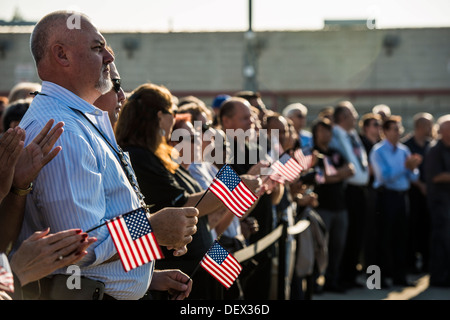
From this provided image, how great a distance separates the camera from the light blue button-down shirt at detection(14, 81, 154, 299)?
2887mm

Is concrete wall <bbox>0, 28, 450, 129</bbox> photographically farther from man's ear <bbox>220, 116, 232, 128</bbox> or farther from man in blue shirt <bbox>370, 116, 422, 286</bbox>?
man's ear <bbox>220, 116, 232, 128</bbox>

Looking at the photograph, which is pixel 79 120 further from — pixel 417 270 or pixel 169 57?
pixel 169 57

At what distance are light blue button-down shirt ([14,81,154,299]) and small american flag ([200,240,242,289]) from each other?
70 centimetres

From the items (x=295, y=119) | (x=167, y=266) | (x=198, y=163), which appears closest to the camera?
(x=167, y=266)

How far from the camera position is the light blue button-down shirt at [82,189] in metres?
2.89

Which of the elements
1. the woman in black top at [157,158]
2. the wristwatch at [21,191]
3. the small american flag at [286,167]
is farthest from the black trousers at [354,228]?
the wristwatch at [21,191]

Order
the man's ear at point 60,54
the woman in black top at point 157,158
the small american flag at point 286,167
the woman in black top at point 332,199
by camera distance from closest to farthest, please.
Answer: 1. the man's ear at point 60,54
2. the woman in black top at point 157,158
3. the small american flag at point 286,167
4. the woman in black top at point 332,199

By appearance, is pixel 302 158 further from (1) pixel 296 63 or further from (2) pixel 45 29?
(1) pixel 296 63

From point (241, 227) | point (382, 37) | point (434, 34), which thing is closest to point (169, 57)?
point (382, 37)

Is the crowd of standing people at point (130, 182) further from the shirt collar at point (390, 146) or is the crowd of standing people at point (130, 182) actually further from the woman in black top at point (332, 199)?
the shirt collar at point (390, 146)

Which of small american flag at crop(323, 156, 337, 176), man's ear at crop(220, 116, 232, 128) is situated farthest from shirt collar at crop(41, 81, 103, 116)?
small american flag at crop(323, 156, 337, 176)

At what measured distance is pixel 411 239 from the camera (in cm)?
1148

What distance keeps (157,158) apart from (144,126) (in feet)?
0.73

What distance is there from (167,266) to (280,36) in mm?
27066
